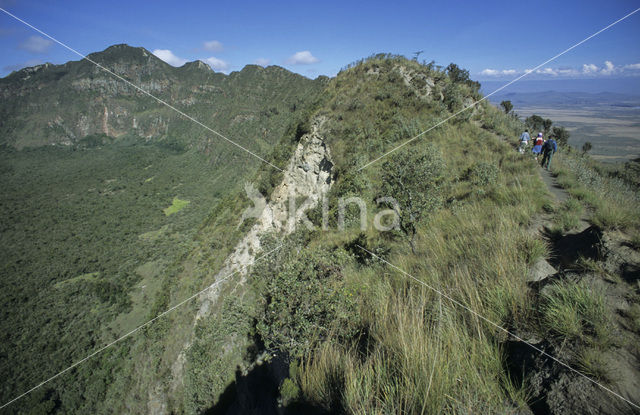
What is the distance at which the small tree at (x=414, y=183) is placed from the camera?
647 cm

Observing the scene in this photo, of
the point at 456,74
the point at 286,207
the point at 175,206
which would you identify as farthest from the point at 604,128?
the point at 175,206

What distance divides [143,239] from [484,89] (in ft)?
359

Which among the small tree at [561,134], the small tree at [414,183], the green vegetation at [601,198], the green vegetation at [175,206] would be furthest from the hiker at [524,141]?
the green vegetation at [175,206]

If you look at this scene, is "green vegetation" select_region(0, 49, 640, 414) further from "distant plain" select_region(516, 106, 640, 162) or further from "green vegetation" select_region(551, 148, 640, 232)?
"distant plain" select_region(516, 106, 640, 162)

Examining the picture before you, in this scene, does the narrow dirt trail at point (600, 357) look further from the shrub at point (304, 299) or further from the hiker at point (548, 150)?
the hiker at point (548, 150)

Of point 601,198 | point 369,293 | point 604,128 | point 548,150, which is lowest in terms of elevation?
point 369,293

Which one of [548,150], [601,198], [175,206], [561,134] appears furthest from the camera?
[175,206]

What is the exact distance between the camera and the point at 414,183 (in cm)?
659

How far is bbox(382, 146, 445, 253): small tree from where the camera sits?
21.2 feet

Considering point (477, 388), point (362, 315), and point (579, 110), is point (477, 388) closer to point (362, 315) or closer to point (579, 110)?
point (362, 315)

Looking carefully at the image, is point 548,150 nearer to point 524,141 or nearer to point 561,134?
point 524,141

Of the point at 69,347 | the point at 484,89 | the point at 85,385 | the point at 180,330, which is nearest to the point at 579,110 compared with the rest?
the point at 484,89

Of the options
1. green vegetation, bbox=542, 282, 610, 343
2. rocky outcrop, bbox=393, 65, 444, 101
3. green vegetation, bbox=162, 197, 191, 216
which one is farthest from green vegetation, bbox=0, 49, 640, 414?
green vegetation, bbox=162, 197, 191, 216

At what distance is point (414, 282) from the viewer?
391 cm
